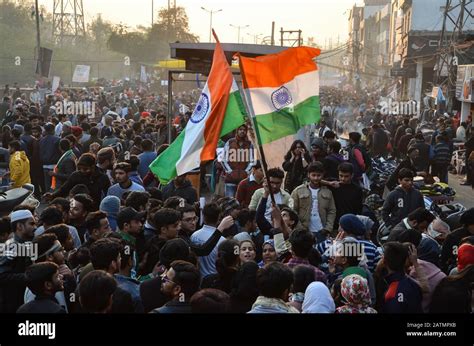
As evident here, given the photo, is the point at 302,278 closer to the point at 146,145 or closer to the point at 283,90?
the point at 283,90

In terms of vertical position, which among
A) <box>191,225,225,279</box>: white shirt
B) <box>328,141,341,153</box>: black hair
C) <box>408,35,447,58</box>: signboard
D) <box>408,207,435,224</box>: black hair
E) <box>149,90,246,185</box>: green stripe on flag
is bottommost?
<box>191,225,225,279</box>: white shirt

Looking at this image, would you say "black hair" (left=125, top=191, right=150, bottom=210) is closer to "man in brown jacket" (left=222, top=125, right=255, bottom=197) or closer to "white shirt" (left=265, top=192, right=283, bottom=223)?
"white shirt" (left=265, top=192, right=283, bottom=223)

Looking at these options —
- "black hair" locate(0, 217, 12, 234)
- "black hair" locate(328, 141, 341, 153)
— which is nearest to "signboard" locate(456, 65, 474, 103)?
"black hair" locate(328, 141, 341, 153)

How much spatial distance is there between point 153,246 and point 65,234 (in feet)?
2.45

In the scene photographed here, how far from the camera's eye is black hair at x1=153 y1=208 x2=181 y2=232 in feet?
22.5

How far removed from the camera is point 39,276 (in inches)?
202

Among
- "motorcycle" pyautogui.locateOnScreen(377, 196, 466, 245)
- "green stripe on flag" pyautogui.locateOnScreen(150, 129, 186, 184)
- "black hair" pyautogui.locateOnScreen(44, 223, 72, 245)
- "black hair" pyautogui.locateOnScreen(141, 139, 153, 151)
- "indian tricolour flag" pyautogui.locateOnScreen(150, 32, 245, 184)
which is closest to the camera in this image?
"black hair" pyautogui.locateOnScreen(44, 223, 72, 245)

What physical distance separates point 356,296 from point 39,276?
207cm

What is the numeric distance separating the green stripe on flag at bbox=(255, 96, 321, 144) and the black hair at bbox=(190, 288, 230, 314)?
3.73 metres

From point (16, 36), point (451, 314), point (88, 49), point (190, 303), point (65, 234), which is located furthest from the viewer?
point (88, 49)

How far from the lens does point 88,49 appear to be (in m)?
70.3

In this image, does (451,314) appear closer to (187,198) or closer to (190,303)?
(190,303)

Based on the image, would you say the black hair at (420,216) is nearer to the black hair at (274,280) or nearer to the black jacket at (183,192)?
the black jacket at (183,192)

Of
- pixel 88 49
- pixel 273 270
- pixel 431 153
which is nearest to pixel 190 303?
pixel 273 270
